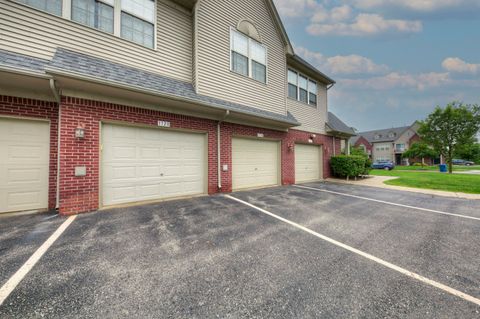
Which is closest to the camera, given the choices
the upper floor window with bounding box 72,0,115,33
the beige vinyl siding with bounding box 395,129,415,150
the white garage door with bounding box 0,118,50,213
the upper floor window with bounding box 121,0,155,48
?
the white garage door with bounding box 0,118,50,213

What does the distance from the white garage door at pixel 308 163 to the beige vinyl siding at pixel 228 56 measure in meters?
2.99

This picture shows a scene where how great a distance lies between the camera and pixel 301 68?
415 inches

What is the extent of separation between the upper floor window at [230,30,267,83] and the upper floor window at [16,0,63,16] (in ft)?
17.0

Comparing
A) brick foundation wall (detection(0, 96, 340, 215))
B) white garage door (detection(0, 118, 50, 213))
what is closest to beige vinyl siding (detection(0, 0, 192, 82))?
brick foundation wall (detection(0, 96, 340, 215))

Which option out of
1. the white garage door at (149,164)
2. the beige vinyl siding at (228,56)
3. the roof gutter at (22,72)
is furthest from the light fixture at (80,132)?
the beige vinyl siding at (228,56)

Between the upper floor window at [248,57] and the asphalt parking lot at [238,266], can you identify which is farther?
the upper floor window at [248,57]

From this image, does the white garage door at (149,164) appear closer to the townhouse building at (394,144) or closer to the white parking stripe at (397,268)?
the white parking stripe at (397,268)

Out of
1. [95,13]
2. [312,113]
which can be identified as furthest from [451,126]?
[95,13]

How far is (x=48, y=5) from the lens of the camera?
4.60 meters

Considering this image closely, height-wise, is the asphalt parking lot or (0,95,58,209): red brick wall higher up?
(0,95,58,209): red brick wall

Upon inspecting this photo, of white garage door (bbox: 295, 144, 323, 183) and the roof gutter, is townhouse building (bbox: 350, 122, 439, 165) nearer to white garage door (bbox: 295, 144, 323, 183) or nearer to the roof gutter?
white garage door (bbox: 295, 144, 323, 183)

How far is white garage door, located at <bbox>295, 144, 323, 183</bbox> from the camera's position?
1032cm

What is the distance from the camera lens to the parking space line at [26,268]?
1.93 m

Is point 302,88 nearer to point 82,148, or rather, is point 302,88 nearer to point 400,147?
point 82,148
